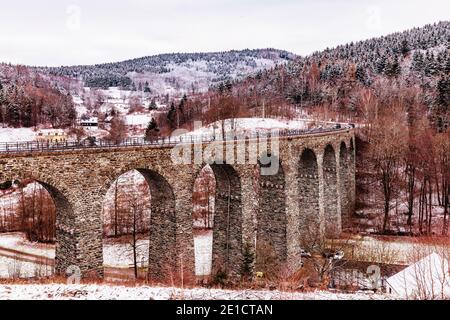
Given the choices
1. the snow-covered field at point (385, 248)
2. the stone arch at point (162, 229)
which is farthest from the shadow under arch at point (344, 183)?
the stone arch at point (162, 229)

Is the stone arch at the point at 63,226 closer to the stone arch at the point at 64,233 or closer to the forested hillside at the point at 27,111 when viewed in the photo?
the stone arch at the point at 64,233

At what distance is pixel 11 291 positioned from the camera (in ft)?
50.8

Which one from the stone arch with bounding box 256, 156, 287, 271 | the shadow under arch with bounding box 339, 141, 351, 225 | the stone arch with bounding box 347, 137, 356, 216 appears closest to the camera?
the stone arch with bounding box 256, 156, 287, 271

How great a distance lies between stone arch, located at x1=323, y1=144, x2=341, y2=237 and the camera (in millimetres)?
45188

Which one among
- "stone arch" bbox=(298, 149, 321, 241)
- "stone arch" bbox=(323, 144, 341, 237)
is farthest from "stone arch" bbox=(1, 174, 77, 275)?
"stone arch" bbox=(323, 144, 341, 237)

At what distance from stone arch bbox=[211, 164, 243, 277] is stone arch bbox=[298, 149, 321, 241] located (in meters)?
11.1

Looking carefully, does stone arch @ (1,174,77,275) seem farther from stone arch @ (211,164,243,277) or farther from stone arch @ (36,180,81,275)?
stone arch @ (211,164,243,277)

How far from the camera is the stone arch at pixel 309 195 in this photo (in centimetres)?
4069

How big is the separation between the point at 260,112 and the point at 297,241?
71.0 m

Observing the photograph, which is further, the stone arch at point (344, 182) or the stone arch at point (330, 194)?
the stone arch at point (344, 182)

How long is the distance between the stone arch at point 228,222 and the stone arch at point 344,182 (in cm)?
2286

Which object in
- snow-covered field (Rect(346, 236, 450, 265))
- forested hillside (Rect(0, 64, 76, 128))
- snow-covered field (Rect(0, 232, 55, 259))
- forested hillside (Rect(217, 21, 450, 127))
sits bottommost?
snow-covered field (Rect(0, 232, 55, 259))

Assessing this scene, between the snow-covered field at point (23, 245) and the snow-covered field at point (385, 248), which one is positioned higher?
the snow-covered field at point (385, 248)
